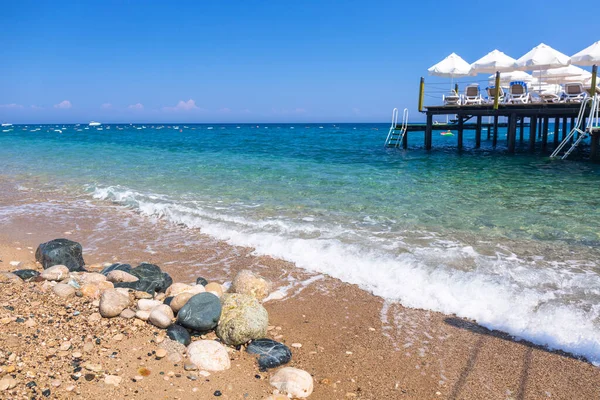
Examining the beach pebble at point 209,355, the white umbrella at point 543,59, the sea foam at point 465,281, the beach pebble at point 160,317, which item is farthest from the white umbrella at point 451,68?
the beach pebble at point 209,355

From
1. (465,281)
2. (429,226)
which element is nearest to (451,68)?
(429,226)

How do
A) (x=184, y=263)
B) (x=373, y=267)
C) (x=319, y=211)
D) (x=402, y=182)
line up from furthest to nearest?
(x=402, y=182), (x=319, y=211), (x=184, y=263), (x=373, y=267)

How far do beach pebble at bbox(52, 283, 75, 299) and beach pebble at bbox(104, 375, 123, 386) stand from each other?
6.22 feet

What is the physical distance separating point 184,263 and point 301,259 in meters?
1.82

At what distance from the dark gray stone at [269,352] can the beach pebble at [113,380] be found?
1169 millimetres

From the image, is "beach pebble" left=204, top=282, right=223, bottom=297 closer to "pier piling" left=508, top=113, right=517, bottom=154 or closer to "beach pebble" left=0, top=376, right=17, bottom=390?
"beach pebble" left=0, top=376, right=17, bottom=390

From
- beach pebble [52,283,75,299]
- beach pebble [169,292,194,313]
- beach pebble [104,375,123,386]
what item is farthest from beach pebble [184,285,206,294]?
beach pebble [104,375,123,386]

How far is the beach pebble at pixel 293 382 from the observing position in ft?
12.3

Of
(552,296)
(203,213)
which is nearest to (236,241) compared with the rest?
(203,213)

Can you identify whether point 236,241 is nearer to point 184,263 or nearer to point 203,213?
point 184,263

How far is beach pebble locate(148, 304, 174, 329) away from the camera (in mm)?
4648

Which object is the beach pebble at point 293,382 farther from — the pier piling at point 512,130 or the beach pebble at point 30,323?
the pier piling at point 512,130

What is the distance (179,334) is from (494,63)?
2404cm

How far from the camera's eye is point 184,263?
736 centimetres
